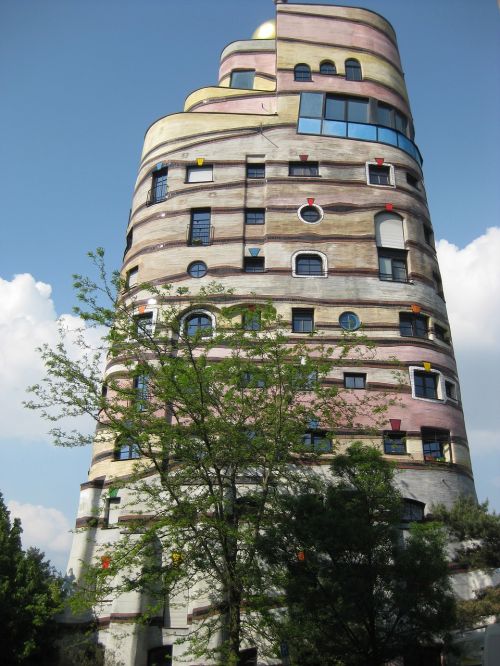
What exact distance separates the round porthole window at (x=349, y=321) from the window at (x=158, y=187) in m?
8.48

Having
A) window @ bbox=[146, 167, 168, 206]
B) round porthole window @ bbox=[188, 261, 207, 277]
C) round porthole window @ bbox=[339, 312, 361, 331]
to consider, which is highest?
window @ bbox=[146, 167, 168, 206]

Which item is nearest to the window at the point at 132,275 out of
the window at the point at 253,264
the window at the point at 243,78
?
the window at the point at 253,264

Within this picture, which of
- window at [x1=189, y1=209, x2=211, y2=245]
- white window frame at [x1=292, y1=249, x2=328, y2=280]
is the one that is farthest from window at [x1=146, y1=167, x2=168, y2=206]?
white window frame at [x1=292, y1=249, x2=328, y2=280]

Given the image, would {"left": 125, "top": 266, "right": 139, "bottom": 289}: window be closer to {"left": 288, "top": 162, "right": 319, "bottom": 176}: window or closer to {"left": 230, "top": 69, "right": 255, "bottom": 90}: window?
{"left": 288, "top": 162, "right": 319, "bottom": 176}: window

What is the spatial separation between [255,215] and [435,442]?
10.1 m

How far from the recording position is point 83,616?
1723 cm

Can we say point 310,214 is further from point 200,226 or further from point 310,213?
point 200,226

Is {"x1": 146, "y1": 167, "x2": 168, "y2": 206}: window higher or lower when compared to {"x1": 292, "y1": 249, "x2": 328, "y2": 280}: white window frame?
higher

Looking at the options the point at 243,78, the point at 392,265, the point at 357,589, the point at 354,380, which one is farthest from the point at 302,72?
the point at 357,589

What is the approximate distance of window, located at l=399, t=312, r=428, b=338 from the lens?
20641 millimetres

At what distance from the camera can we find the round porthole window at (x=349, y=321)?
20.3 meters

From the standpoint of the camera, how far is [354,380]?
19500 mm

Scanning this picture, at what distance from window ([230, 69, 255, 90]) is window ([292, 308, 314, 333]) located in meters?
13.4

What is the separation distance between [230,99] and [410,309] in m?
12.1
